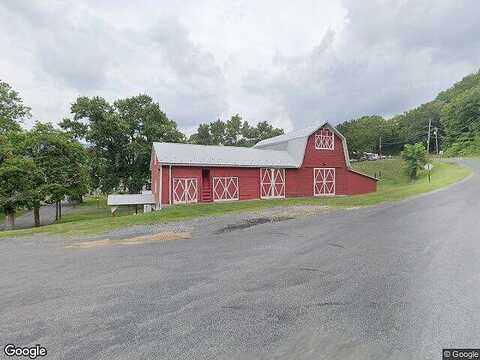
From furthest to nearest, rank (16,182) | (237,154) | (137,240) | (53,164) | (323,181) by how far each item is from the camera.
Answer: (323,181), (237,154), (53,164), (16,182), (137,240)

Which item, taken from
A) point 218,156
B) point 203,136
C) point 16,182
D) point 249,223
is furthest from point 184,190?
point 203,136

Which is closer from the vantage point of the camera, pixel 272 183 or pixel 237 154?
pixel 272 183

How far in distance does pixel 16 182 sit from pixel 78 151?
635 centimetres

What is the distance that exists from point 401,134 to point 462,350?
94742 mm

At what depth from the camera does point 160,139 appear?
3562cm

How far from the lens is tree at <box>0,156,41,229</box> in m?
22.4

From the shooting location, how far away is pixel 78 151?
28.1 m

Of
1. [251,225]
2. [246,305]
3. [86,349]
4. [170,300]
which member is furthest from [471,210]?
[86,349]

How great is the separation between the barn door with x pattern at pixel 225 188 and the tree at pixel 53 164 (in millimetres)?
14252

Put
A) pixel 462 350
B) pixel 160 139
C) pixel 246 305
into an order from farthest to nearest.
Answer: pixel 160 139 < pixel 246 305 < pixel 462 350

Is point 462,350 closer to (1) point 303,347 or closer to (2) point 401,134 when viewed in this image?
(1) point 303,347

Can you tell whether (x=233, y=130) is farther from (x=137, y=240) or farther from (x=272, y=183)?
(x=137, y=240)

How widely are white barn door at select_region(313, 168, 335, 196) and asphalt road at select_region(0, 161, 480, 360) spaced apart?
1819cm

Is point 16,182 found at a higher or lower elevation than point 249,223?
higher
